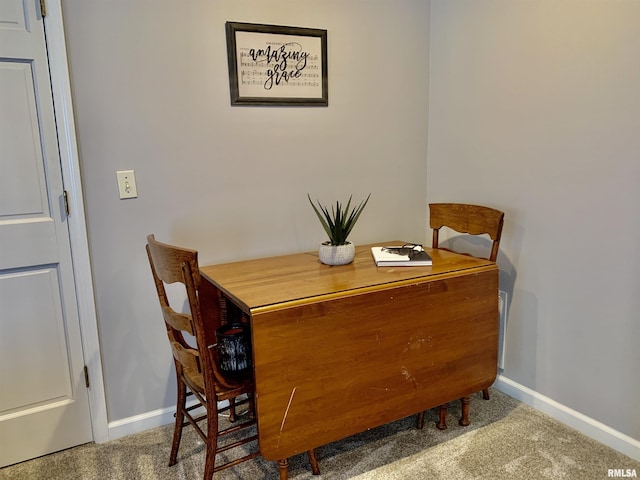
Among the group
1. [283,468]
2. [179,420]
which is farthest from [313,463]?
[179,420]

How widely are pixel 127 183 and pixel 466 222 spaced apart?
1.53 m

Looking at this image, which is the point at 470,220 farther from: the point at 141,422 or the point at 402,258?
the point at 141,422

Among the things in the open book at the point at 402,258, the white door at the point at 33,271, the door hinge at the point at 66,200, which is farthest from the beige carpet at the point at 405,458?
the door hinge at the point at 66,200

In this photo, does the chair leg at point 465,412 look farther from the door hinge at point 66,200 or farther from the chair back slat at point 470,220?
the door hinge at point 66,200

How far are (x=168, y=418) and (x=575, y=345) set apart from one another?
1.82m

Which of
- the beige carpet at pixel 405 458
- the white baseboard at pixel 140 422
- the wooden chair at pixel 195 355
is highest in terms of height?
the wooden chair at pixel 195 355

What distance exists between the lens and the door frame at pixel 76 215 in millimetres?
1722

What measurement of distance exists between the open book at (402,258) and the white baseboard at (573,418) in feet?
2.83

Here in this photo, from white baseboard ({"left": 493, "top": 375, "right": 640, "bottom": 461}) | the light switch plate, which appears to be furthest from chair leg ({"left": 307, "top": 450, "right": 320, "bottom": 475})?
the light switch plate

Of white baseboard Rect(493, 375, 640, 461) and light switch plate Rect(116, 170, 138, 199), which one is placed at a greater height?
light switch plate Rect(116, 170, 138, 199)

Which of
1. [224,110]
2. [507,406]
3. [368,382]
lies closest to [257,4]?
[224,110]

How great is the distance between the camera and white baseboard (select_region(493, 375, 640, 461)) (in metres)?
1.82

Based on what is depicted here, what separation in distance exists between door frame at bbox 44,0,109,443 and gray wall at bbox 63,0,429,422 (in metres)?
0.04

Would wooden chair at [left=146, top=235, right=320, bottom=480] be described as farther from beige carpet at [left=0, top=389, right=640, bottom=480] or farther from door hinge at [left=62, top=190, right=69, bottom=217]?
door hinge at [left=62, top=190, right=69, bottom=217]
